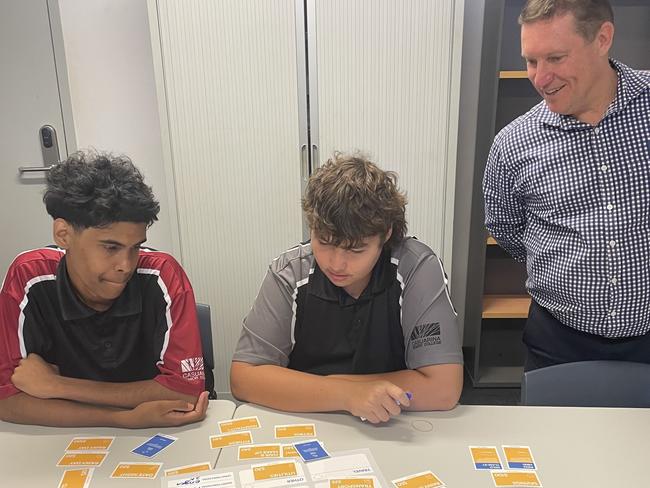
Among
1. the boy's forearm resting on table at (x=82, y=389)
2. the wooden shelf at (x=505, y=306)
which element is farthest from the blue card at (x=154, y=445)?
the wooden shelf at (x=505, y=306)

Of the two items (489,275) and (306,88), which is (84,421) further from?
(489,275)

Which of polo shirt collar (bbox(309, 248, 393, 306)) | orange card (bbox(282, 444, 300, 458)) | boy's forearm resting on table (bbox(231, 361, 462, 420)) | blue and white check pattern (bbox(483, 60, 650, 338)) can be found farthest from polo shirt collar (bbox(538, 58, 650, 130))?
orange card (bbox(282, 444, 300, 458))

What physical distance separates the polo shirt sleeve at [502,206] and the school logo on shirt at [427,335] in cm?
64

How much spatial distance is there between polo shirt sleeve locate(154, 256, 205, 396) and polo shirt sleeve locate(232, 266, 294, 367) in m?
0.11

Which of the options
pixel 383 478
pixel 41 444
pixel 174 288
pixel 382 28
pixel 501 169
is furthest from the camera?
pixel 382 28

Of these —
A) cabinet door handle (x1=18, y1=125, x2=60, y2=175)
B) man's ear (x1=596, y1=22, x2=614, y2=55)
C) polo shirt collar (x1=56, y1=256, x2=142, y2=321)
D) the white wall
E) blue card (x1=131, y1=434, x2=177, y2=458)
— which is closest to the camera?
blue card (x1=131, y1=434, x2=177, y2=458)

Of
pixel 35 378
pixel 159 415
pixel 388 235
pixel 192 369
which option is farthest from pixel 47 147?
pixel 388 235

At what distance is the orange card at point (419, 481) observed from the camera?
1009 millimetres

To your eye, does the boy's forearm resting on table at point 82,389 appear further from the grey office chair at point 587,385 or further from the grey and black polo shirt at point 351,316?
the grey office chair at point 587,385

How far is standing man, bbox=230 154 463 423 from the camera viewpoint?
1229 millimetres

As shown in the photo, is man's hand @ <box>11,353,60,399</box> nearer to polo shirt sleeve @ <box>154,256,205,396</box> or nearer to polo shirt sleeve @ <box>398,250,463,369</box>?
polo shirt sleeve @ <box>154,256,205,396</box>

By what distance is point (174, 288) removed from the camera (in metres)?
1.40

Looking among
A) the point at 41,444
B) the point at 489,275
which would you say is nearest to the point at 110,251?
the point at 41,444

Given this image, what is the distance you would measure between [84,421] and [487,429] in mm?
928
